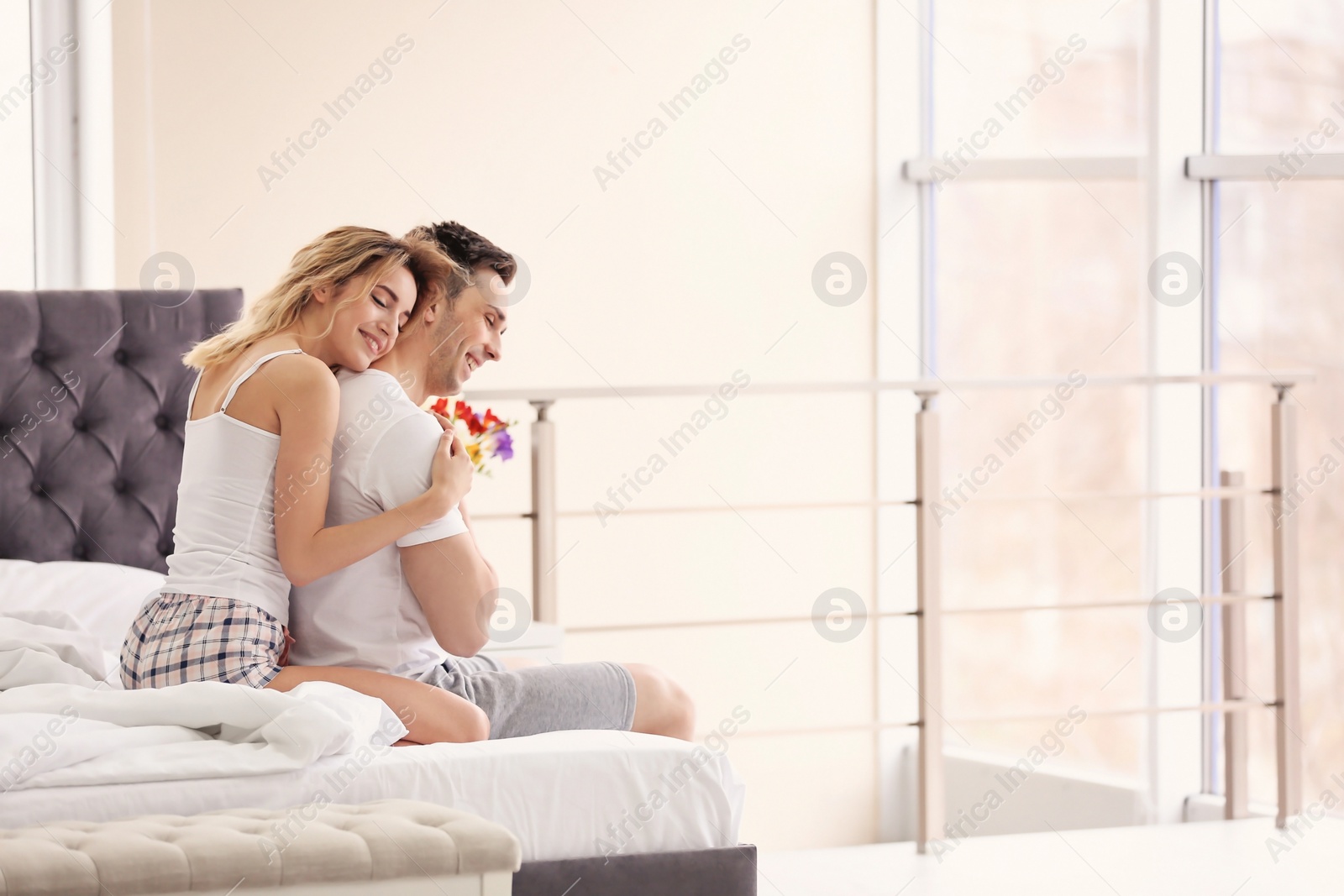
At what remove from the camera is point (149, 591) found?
7.66ft

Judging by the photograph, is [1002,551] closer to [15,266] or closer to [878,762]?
[878,762]

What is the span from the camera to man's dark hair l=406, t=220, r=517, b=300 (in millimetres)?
1747

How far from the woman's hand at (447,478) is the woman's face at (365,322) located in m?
0.19

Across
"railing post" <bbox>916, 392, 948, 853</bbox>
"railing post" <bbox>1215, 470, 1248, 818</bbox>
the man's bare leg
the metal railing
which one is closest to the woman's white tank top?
the man's bare leg

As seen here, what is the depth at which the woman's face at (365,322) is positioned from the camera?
1.61 m

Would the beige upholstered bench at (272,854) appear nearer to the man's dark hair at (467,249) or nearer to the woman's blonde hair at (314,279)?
the woman's blonde hair at (314,279)

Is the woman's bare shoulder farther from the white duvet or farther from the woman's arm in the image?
the white duvet

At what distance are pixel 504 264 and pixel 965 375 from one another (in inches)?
111

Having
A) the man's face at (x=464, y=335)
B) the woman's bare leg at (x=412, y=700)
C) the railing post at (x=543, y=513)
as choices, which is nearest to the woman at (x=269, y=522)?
the woman's bare leg at (x=412, y=700)

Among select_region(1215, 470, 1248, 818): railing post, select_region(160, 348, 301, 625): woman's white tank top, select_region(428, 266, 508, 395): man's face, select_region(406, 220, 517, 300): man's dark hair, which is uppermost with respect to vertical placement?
select_region(406, 220, 517, 300): man's dark hair

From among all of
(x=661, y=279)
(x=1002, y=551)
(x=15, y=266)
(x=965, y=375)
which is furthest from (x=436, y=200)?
(x=1002, y=551)

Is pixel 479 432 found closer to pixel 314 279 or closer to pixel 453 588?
pixel 314 279

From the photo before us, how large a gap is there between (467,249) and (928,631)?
1.26 metres

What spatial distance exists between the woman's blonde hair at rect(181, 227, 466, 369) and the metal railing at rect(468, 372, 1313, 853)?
0.66 meters
